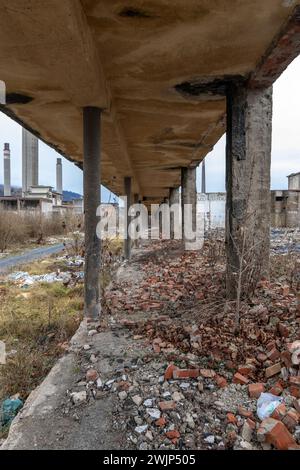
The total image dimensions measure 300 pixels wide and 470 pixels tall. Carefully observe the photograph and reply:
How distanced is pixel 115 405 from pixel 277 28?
3.12 metres

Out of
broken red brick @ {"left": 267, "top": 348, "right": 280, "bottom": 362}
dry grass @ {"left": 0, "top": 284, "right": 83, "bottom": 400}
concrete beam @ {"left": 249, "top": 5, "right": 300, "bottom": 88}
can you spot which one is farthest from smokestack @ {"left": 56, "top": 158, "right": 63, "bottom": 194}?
broken red brick @ {"left": 267, "top": 348, "right": 280, "bottom": 362}

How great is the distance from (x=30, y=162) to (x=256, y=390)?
133 feet

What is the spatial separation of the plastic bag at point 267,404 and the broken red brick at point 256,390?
0.05 m

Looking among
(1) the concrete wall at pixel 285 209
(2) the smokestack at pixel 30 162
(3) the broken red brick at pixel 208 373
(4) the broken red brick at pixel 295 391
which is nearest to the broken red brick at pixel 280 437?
(4) the broken red brick at pixel 295 391

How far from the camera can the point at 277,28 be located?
266 cm

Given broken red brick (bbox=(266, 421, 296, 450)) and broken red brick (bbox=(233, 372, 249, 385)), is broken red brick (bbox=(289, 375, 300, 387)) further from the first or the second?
broken red brick (bbox=(266, 421, 296, 450))

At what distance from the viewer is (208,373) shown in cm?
253

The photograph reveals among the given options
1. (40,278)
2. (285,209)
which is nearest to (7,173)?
(285,209)

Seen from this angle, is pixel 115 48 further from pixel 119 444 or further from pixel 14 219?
pixel 14 219

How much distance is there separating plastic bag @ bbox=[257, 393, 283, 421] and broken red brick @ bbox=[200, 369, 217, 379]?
0.43m

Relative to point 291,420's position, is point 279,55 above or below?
above

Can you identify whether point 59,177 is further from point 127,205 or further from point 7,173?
point 127,205

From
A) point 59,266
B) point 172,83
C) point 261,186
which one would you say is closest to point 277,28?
point 172,83

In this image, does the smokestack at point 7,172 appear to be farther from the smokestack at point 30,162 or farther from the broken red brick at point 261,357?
the broken red brick at point 261,357
